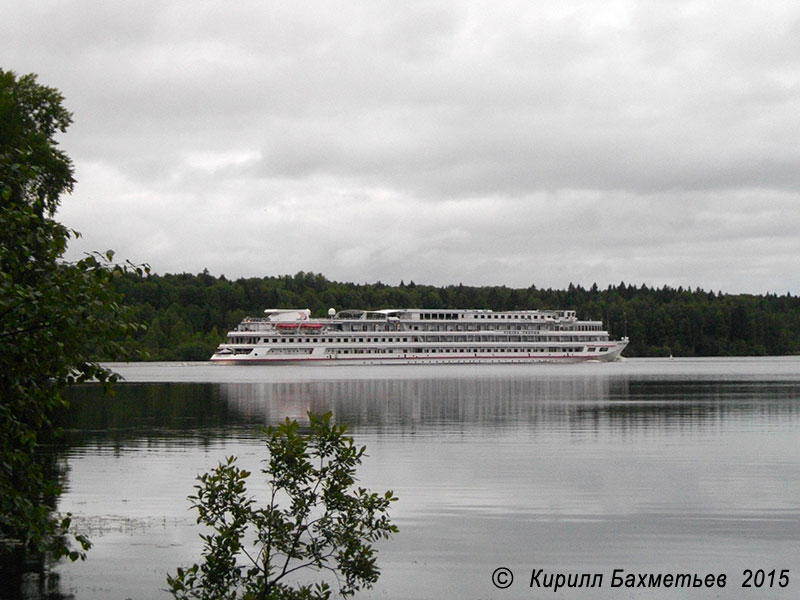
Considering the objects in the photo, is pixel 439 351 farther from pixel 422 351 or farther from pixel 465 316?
pixel 465 316

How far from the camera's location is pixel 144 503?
62.2ft

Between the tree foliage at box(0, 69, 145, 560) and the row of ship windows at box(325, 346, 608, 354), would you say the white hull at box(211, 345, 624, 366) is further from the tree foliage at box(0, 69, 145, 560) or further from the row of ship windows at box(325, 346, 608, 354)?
the tree foliage at box(0, 69, 145, 560)

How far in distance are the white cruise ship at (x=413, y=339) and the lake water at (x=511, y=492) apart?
255 feet

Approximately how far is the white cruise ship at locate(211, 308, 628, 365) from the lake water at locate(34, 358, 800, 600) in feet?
255

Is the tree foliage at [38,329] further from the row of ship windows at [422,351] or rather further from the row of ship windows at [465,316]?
the row of ship windows at [465,316]

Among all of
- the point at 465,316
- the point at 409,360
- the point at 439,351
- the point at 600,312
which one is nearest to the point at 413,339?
the point at 409,360

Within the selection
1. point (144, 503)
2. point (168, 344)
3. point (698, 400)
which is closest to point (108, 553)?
point (144, 503)

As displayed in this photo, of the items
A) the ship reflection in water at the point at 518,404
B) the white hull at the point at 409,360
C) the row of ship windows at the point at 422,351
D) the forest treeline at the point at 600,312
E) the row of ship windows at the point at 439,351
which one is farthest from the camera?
the forest treeline at the point at 600,312

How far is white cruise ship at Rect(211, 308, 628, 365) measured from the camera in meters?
123

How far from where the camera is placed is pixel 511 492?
20.4 metres

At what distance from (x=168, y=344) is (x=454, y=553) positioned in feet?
488

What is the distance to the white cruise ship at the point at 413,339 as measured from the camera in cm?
12281

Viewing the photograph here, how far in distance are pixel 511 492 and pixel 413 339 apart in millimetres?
106084

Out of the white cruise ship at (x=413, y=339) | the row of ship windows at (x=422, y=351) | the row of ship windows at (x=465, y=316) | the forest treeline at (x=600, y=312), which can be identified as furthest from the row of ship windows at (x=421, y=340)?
the forest treeline at (x=600, y=312)
